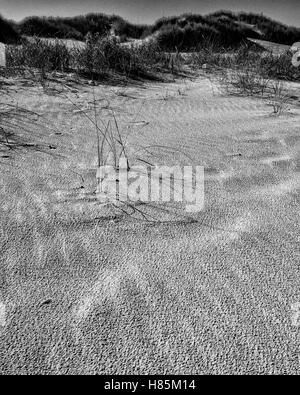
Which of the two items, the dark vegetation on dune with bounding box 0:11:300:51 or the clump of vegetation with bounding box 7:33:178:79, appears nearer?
the clump of vegetation with bounding box 7:33:178:79

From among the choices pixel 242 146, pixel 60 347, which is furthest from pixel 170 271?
pixel 242 146

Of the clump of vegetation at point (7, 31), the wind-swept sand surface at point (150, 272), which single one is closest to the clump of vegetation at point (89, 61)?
the wind-swept sand surface at point (150, 272)

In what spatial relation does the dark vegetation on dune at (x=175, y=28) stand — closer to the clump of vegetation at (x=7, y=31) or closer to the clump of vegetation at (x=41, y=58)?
the clump of vegetation at (x=7, y=31)

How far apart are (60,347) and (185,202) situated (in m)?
0.93

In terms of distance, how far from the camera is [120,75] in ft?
15.4

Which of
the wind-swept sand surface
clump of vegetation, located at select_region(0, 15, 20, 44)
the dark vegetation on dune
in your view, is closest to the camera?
the wind-swept sand surface

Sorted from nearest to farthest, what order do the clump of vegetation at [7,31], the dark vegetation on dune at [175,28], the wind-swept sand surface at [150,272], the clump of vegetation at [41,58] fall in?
the wind-swept sand surface at [150,272]
the clump of vegetation at [41,58]
the dark vegetation on dune at [175,28]
the clump of vegetation at [7,31]

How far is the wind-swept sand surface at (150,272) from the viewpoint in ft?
3.54

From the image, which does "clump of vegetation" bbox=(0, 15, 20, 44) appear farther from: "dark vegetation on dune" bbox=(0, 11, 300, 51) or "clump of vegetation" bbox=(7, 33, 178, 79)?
"clump of vegetation" bbox=(7, 33, 178, 79)

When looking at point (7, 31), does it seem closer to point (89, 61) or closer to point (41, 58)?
point (41, 58)

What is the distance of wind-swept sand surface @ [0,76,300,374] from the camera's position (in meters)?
1.08

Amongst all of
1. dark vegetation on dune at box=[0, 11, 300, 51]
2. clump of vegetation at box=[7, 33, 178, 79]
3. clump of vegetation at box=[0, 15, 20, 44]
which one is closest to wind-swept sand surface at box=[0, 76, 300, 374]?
clump of vegetation at box=[7, 33, 178, 79]

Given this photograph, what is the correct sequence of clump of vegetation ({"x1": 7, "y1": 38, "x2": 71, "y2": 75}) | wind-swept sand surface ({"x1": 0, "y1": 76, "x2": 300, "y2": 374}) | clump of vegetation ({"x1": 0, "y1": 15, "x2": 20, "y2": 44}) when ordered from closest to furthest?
1. wind-swept sand surface ({"x1": 0, "y1": 76, "x2": 300, "y2": 374})
2. clump of vegetation ({"x1": 7, "y1": 38, "x2": 71, "y2": 75})
3. clump of vegetation ({"x1": 0, "y1": 15, "x2": 20, "y2": 44})

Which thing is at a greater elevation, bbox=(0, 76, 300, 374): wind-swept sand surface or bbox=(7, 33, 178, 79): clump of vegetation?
bbox=(7, 33, 178, 79): clump of vegetation
